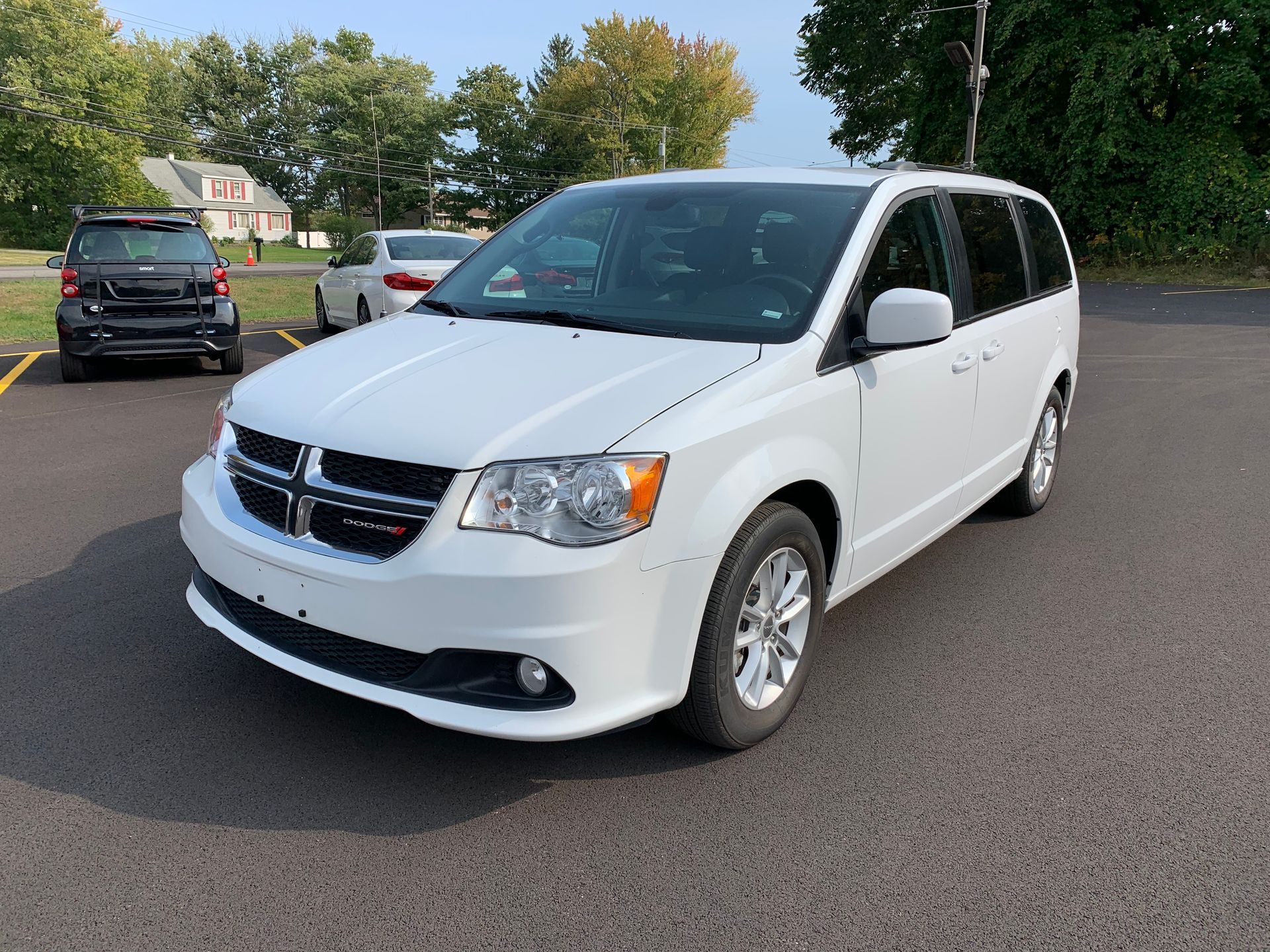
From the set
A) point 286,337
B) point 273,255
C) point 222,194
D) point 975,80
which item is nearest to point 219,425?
point 286,337

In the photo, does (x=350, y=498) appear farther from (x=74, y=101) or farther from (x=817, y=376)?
(x=74, y=101)

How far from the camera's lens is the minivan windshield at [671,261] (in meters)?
3.44

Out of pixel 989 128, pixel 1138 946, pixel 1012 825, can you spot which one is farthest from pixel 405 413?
pixel 989 128

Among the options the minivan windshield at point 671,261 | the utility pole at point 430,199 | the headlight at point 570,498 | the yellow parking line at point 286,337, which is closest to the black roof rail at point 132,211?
the yellow parking line at point 286,337

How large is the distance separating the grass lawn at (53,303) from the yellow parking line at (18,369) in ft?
5.07

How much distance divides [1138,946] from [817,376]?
1773mm

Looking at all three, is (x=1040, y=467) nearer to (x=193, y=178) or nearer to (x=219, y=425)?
(x=219, y=425)

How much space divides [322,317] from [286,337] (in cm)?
66

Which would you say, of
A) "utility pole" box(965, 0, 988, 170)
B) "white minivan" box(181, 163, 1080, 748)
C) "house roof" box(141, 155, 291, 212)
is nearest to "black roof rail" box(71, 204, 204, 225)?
"white minivan" box(181, 163, 1080, 748)

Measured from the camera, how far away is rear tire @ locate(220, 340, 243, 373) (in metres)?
Answer: 10.8

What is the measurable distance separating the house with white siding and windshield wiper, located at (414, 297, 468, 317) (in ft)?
250

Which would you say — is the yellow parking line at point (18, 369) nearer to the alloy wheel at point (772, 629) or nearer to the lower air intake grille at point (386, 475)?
the lower air intake grille at point (386, 475)

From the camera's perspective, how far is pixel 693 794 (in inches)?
115

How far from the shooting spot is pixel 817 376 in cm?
317
